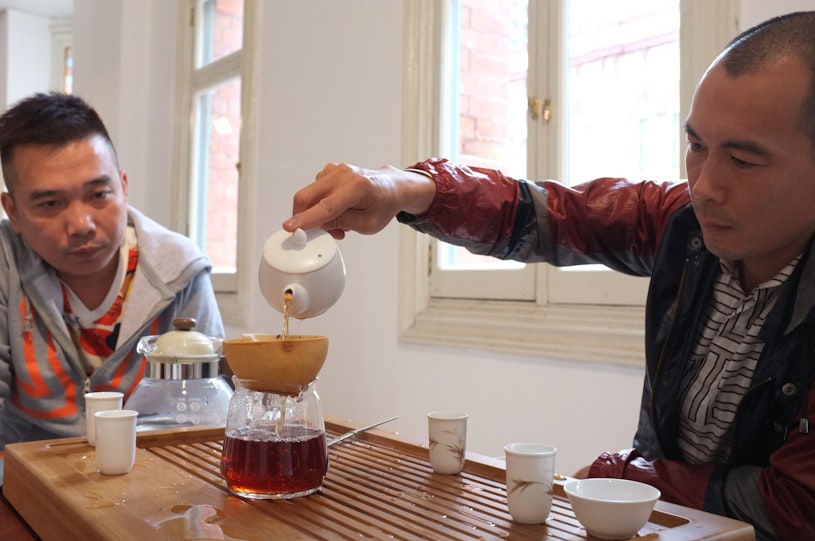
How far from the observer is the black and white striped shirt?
111 centimetres

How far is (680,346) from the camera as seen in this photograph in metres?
1.21

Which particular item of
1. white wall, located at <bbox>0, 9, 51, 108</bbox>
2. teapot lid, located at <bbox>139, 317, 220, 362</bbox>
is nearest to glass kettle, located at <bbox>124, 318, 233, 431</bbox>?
teapot lid, located at <bbox>139, 317, 220, 362</bbox>

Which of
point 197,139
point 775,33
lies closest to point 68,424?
point 775,33

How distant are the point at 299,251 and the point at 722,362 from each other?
25.8 inches

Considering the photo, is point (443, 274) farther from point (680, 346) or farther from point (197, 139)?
point (197, 139)

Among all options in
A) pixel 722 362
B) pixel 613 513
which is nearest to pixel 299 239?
pixel 613 513

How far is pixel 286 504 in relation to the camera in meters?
0.89

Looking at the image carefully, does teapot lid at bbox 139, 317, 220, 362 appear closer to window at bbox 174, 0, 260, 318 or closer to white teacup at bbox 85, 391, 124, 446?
white teacup at bbox 85, 391, 124, 446

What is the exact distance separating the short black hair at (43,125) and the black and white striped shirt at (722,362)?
1.42 meters

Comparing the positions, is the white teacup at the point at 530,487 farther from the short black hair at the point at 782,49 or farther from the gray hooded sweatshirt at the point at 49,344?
the gray hooded sweatshirt at the point at 49,344

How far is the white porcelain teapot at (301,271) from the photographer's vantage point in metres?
1.04

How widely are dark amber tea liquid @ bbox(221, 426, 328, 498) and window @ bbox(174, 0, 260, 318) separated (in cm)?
269

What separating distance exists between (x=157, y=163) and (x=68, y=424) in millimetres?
2925

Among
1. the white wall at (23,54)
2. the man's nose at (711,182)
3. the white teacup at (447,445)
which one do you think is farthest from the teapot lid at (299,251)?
the white wall at (23,54)
